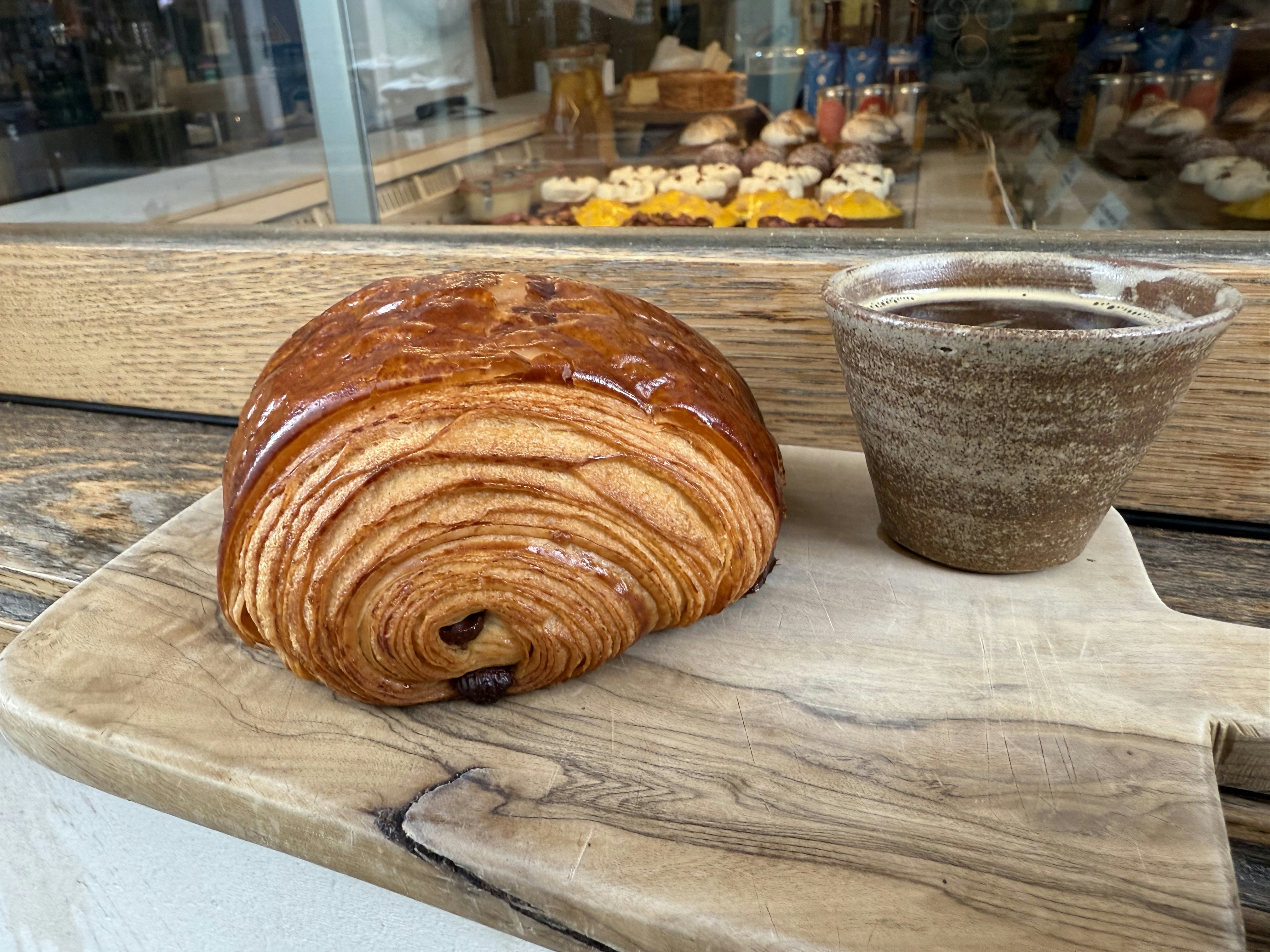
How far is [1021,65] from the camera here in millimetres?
788

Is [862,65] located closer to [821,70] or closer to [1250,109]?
[821,70]

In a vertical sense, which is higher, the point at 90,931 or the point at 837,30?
the point at 837,30

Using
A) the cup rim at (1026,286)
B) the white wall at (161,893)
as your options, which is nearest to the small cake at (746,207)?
the cup rim at (1026,286)

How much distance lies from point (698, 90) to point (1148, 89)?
457 millimetres

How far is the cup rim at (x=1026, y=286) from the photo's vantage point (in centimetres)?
50

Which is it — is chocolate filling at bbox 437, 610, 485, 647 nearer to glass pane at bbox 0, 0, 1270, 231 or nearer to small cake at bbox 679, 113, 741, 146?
glass pane at bbox 0, 0, 1270, 231

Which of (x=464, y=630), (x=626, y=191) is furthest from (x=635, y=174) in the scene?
(x=464, y=630)

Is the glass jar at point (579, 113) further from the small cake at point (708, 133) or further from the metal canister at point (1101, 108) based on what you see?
the metal canister at point (1101, 108)

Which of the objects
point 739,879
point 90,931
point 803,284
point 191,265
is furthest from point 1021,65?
point 90,931

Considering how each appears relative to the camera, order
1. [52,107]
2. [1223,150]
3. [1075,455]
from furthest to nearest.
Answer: [52,107]
[1223,150]
[1075,455]

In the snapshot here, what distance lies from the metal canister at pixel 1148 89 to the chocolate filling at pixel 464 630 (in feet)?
2.26

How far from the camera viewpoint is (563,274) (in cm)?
82

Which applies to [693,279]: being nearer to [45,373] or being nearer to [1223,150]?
[1223,150]

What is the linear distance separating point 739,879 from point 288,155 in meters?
0.94
